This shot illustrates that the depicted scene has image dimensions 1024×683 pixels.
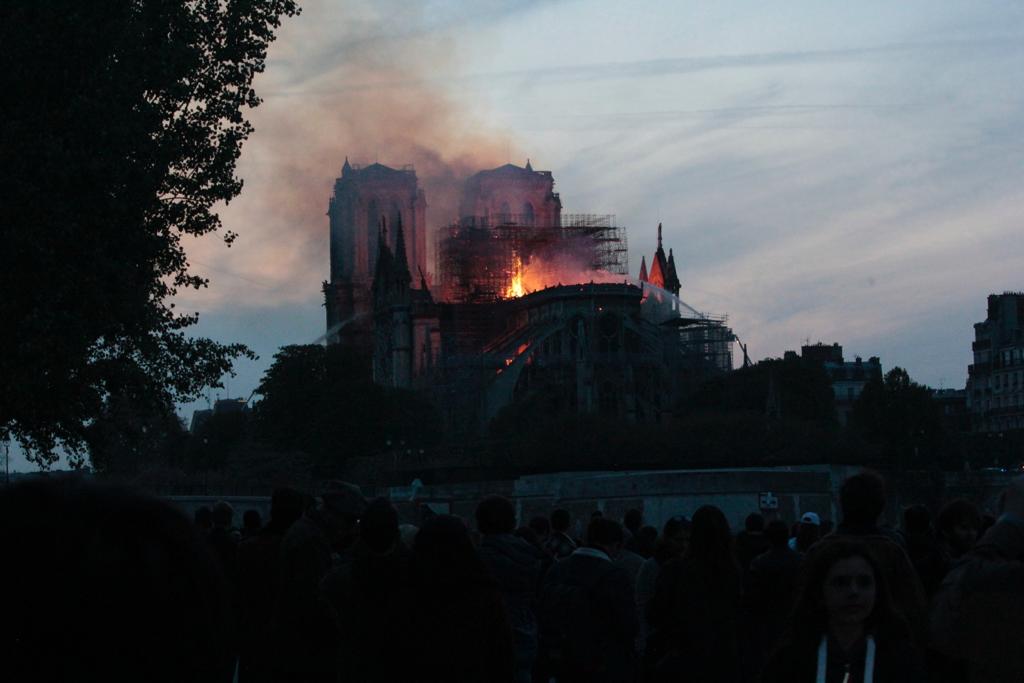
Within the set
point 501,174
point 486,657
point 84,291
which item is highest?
point 501,174

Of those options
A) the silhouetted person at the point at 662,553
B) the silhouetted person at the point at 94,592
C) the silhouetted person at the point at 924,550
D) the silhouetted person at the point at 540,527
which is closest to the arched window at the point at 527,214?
the silhouetted person at the point at 540,527

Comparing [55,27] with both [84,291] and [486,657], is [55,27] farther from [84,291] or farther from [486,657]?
[486,657]

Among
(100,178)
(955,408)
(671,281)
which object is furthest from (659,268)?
(100,178)

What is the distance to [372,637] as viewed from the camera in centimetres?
708

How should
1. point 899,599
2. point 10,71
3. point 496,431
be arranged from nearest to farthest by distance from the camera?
1. point 899,599
2. point 10,71
3. point 496,431

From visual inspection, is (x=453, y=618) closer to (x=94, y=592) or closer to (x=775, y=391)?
(x=94, y=592)

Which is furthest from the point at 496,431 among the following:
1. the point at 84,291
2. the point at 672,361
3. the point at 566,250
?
the point at 84,291

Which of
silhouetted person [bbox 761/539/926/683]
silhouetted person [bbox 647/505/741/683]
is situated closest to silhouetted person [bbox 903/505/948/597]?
silhouetted person [bbox 647/505/741/683]

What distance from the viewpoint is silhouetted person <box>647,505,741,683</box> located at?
347 inches

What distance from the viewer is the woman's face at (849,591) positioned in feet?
16.3

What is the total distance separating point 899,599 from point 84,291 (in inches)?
619

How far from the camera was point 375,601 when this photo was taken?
7.15 metres

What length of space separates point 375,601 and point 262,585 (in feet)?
4.74

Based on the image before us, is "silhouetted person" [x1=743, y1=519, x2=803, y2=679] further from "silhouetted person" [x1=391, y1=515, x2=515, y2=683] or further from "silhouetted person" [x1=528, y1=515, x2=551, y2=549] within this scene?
"silhouetted person" [x1=528, y1=515, x2=551, y2=549]
